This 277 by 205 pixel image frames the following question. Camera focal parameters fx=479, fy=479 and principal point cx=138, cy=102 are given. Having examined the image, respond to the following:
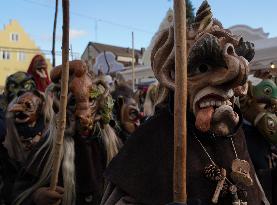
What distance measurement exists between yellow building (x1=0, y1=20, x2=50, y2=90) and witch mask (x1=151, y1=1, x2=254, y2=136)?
120 feet

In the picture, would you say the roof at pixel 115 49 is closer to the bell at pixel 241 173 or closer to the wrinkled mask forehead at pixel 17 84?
the wrinkled mask forehead at pixel 17 84

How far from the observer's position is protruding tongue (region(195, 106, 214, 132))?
184 cm

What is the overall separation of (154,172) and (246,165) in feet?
1.22

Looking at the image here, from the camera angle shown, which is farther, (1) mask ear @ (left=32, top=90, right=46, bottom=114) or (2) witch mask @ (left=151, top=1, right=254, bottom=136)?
(1) mask ear @ (left=32, top=90, right=46, bottom=114)

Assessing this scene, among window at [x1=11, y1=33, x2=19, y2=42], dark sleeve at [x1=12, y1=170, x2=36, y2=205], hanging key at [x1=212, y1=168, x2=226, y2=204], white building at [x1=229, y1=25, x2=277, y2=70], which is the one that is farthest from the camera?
window at [x1=11, y1=33, x2=19, y2=42]

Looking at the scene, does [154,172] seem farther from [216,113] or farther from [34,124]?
[34,124]

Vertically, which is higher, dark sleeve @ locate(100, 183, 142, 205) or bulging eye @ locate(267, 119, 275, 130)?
bulging eye @ locate(267, 119, 275, 130)

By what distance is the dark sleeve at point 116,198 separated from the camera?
1911 millimetres

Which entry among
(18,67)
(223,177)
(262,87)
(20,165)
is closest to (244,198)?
(223,177)

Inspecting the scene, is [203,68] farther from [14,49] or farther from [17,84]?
[14,49]

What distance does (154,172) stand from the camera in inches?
75.0

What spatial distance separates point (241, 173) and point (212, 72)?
0.42m

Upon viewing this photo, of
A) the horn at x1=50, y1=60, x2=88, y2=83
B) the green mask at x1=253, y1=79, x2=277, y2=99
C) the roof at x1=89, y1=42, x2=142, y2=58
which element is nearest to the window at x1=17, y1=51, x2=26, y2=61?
the roof at x1=89, y1=42, x2=142, y2=58

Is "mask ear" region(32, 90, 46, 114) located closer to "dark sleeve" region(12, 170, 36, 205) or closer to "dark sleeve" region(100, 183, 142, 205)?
"dark sleeve" region(12, 170, 36, 205)
